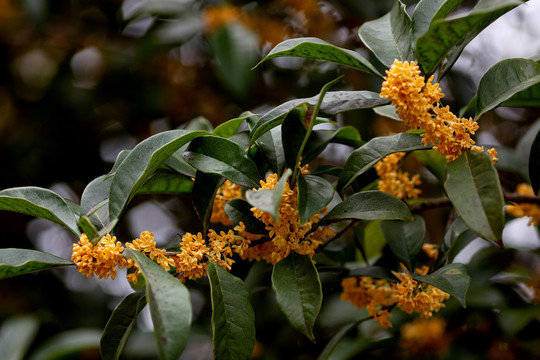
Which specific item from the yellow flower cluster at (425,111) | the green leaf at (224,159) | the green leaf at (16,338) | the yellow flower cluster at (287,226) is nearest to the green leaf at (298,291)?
the yellow flower cluster at (287,226)

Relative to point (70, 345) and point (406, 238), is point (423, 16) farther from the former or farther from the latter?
point (70, 345)

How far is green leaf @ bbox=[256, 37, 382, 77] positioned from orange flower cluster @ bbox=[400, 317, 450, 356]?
0.94 metres

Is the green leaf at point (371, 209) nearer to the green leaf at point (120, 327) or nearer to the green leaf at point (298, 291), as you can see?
the green leaf at point (298, 291)

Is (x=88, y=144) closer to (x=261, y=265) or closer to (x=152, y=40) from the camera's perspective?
(x=152, y=40)

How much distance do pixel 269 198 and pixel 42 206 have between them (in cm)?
35

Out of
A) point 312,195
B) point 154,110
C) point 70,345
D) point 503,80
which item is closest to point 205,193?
point 312,195

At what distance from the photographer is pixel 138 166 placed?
28.0 inches

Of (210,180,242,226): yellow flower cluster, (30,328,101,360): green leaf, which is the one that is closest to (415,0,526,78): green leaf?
(210,180,242,226): yellow flower cluster

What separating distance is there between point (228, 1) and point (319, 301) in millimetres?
1420

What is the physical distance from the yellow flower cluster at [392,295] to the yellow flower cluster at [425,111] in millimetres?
227

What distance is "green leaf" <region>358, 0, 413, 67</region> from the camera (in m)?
0.76

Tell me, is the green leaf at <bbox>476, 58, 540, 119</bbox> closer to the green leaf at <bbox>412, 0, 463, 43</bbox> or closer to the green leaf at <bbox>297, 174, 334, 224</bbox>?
the green leaf at <bbox>412, 0, 463, 43</bbox>

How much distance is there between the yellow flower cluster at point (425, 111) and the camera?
651 mm

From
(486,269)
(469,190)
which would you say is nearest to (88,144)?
(486,269)
